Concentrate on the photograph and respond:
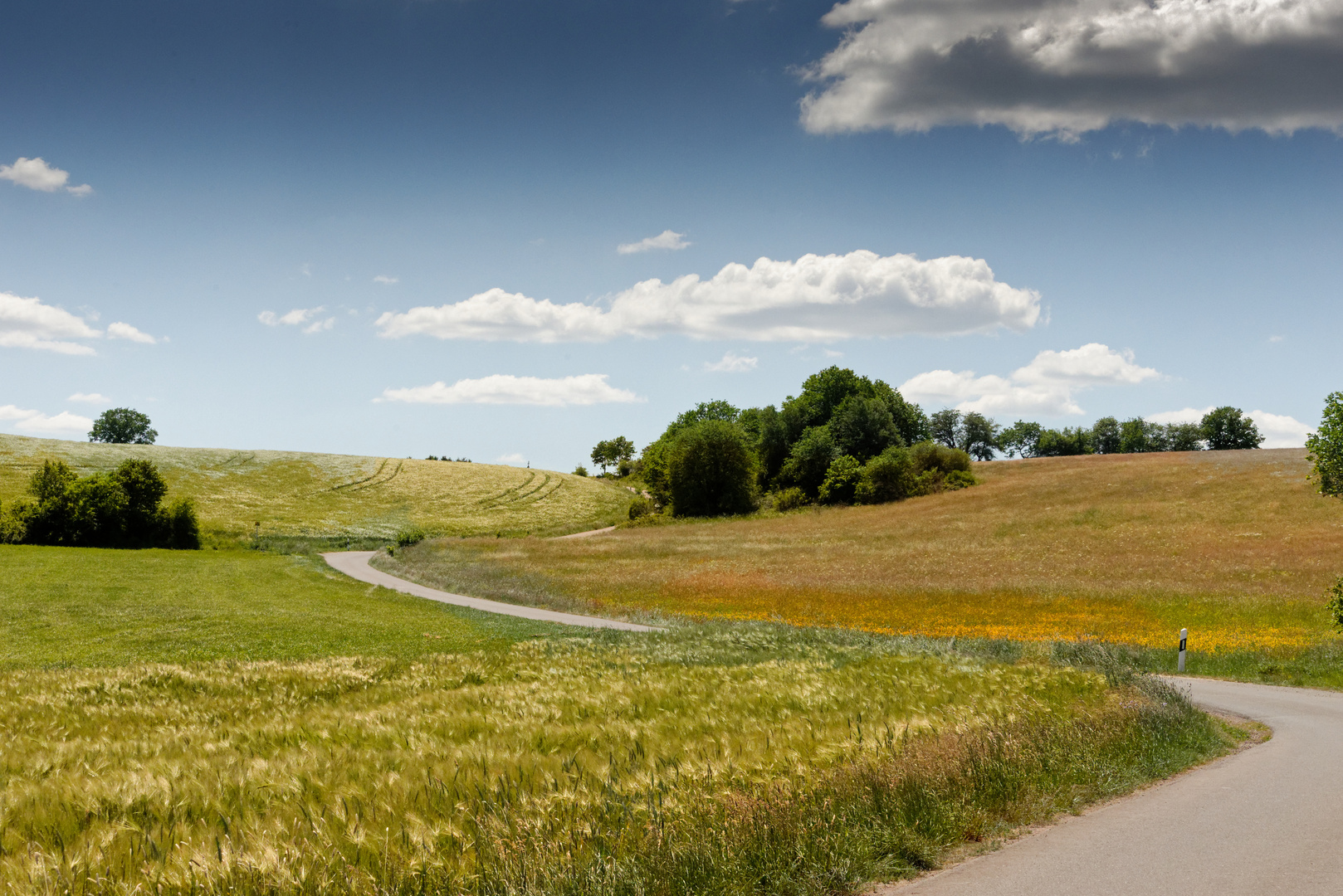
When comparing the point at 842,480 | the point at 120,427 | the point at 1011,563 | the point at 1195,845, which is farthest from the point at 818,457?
the point at 120,427

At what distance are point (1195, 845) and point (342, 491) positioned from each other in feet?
330

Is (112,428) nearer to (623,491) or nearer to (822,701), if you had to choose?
(623,491)

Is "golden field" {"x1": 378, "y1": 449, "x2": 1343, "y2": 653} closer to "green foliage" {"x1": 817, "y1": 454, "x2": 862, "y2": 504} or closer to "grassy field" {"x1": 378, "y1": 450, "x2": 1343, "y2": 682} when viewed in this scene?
"grassy field" {"x1": 378, "y1": 450, "x2": 1343, "y2": 682}

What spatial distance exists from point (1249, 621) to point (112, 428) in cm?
17483

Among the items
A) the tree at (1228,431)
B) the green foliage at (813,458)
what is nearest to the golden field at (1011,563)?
the green foliage at (813,458)

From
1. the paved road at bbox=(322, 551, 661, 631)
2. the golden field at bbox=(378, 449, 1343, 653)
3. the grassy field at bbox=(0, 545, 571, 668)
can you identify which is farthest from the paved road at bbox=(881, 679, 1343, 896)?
the paved road at bbox=(322, 551, 661, 631)

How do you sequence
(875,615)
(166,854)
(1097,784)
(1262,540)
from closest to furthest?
(166,854)
(1097,784)
(875,615)
(1262,540)

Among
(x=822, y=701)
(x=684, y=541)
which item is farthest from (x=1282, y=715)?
(x=684, y=541)

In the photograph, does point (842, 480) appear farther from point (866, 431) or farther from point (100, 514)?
point (100, 514)

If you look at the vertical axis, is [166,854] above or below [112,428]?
below

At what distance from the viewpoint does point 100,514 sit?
60.5m

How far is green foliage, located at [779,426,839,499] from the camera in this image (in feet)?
290

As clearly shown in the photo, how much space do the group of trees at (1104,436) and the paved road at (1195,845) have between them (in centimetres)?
13306

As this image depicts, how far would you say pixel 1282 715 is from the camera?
14711 mm
